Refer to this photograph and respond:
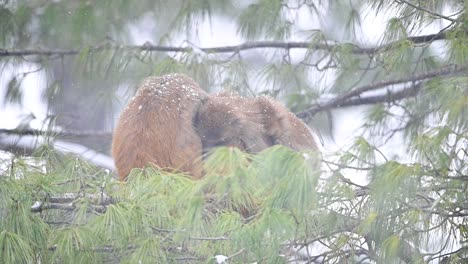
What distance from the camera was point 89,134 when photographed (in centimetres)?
545

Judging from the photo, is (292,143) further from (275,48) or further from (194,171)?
(275,48)

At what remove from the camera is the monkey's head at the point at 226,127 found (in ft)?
12.1

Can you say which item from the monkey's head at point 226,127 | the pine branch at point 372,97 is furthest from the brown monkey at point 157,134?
the pine branch at point 372,97

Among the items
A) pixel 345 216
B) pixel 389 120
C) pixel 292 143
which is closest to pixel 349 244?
pixel 345 216

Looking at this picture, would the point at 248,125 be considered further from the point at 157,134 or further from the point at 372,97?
the point at 372,97

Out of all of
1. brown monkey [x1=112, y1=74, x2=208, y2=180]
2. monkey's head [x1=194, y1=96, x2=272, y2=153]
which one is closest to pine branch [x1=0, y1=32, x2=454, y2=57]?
monkey's head [x1=194, y1=96, x2=272, y2=153]

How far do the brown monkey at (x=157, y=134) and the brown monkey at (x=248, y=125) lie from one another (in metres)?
0.10

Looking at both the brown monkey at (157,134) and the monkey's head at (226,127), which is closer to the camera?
the brown monkey at (157,134)

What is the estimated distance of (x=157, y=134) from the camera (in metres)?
3.39

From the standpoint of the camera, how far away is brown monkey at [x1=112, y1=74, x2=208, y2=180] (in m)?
3.37

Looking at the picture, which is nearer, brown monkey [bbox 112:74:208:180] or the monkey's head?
brown monkey [bbox 112:74:208:180]

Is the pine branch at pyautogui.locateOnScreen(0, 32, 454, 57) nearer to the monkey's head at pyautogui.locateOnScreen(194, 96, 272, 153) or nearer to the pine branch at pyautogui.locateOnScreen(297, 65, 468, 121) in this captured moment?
the pine branch at pyautogui.locateOnScreen(297, 65, 468, 121)

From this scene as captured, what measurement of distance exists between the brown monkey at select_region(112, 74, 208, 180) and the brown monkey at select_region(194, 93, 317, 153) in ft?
0.34

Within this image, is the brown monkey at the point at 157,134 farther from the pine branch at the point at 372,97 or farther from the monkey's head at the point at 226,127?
the pine branch at the point at 372,97
